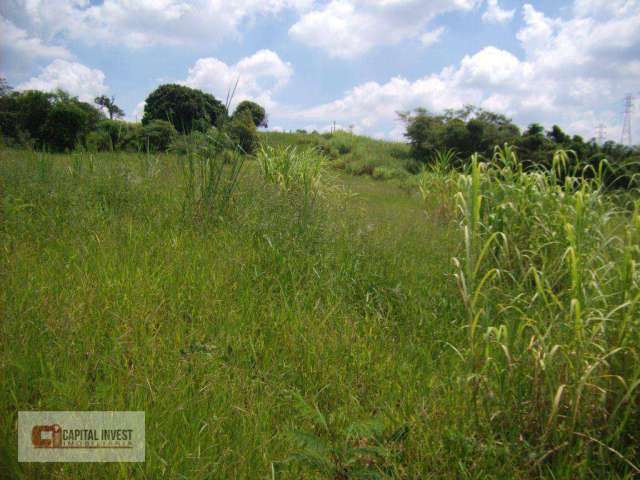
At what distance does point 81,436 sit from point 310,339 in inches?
45.9

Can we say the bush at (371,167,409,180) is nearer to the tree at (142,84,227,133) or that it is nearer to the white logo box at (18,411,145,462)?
the tree at (142,84,227,133)

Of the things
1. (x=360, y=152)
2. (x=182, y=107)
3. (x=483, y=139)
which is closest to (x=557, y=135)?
(x=483, y=139)

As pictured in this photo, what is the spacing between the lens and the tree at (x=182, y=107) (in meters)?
4.62

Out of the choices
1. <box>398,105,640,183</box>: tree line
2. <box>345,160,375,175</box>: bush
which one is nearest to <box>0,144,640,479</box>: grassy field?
<box>398,105,640,183</box>: tree line

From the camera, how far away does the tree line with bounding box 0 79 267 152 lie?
4.81m

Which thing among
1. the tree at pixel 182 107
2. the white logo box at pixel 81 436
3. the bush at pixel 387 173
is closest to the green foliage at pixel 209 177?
the tree at pixel 182 107

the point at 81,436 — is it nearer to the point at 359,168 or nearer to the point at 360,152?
the point at 359,168

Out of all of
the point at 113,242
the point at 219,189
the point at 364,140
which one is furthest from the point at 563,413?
the point at 364,140

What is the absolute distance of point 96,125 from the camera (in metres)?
5.90

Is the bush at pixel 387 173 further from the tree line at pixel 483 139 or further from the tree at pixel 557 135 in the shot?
the tree at pixel 557 135

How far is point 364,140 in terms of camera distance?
16953mm

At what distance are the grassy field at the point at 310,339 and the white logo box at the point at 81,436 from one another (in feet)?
0.14

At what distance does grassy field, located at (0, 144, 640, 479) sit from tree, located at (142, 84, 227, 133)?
736 mm

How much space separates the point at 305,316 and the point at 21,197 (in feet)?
9.32
